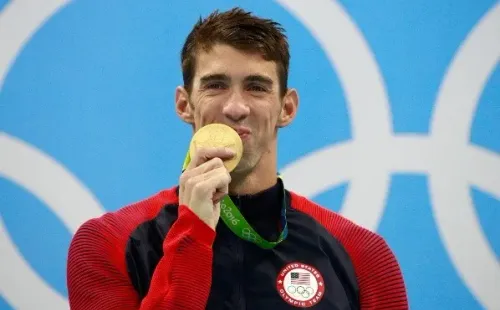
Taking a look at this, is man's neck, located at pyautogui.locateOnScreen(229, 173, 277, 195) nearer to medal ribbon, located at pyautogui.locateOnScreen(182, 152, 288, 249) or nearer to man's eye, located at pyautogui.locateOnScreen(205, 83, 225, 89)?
medal ribbon, located at pyautogui.locateOnScreen(182, 152, 288, 249)

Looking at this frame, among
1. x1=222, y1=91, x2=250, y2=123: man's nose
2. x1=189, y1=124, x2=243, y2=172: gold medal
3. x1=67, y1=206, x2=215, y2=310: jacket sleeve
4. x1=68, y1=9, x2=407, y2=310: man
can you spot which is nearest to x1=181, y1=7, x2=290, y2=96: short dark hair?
x1=68, y1=9, x2=407, y2=310: man

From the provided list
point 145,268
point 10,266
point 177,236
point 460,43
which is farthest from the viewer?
point 460,43

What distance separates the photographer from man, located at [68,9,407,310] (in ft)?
5.08

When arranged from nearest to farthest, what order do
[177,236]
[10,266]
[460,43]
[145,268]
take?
[177,236], [145,268], [10,266], [460,43]

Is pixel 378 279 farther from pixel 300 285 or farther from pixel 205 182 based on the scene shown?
pixel 205 182

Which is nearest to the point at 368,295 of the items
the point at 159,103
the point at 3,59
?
the point at 159,103

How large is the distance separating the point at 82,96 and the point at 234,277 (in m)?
1.11

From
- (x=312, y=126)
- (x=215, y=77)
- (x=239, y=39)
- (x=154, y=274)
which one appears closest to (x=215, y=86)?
(x=215, y=77)

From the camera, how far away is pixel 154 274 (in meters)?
1.55

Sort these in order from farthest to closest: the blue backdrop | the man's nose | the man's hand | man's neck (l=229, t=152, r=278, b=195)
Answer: the blue backdrop → man's neck (l=229, t=152, r=278, b=195) → the man's nose → the man's hand

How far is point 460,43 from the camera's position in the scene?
2.71 metres

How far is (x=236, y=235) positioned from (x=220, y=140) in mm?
277

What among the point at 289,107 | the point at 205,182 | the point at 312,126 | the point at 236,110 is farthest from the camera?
the point at 312,126

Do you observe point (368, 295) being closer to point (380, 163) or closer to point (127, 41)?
point (380, 163)
